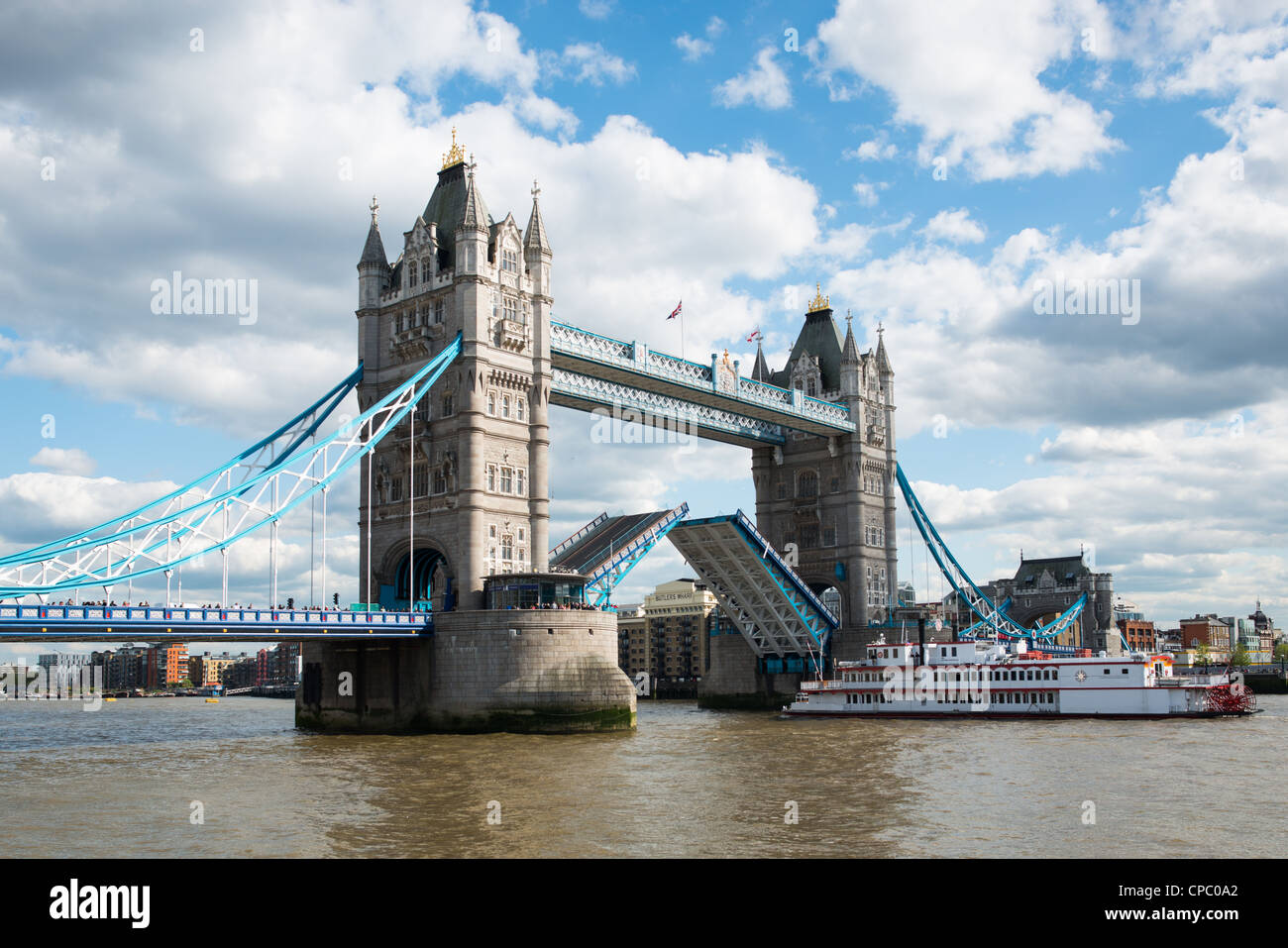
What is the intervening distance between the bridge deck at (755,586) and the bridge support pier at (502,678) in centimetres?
1790

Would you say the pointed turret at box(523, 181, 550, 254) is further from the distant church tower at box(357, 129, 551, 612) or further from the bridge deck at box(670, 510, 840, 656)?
the bridge deck at box(670, 510, 840, 656)

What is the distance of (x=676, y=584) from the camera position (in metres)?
155

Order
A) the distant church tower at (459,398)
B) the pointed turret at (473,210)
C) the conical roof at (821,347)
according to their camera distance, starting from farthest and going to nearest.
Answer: the conical roof at (821,347)
the pointed turret at (473,210)
the distant church tower at (459,398)

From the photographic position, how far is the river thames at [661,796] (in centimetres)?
2206

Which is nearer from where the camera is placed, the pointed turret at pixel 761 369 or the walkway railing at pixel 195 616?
the walkway railing at pixel 195 616

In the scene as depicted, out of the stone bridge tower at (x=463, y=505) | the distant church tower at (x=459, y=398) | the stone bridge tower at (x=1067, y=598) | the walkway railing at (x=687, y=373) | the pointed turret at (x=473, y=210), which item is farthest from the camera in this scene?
the stone bridge tower at (x=1067, y=598)

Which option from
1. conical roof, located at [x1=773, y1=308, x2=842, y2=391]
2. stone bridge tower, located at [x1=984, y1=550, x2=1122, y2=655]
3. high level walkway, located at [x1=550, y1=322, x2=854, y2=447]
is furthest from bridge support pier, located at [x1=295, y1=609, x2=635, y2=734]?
stone bridge tower, located at [x1=984, y1=550, x2=1122, y2=655]

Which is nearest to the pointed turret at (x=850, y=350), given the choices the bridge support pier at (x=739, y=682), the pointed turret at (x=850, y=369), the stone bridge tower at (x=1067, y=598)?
the pointed turret at (x=850, y=369)

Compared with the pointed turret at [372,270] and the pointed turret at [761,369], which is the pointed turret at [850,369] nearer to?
the pointed turret at [761,369]

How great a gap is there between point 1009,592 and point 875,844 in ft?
386

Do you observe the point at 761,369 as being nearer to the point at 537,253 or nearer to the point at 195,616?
the point at 537,253

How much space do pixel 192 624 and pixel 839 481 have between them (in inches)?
1990
